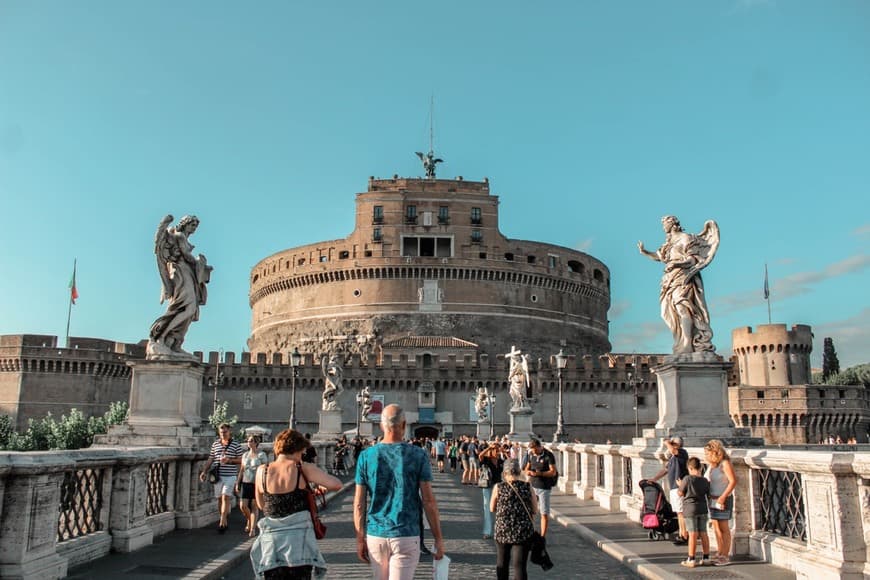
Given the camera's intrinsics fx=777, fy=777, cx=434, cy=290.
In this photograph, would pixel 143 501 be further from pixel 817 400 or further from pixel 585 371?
pixel 817 400

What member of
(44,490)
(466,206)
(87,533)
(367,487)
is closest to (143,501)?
(87,533)

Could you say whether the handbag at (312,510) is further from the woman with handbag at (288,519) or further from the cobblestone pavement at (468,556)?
the cobblestone pavement at (468,556)

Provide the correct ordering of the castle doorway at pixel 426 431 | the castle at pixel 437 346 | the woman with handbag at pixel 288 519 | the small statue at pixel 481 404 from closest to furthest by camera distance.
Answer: the woman with handbag at pixel 288 519, the small statue at pixel 481 404, the castle at pixel 437 346, the castle doorway at pixel 426 431

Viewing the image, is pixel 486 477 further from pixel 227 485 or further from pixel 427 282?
pixel 427 282

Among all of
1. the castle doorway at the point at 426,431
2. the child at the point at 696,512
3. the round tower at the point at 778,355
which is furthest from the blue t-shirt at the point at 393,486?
the round tower at the point at 778,355

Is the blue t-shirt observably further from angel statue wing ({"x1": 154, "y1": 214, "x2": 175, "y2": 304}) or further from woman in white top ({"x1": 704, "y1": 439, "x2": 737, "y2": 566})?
angel statue wing ({"x1": 154, "y1": 214, "x2": 175, "y2": 304})

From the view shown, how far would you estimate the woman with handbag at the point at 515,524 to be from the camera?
19.4ft

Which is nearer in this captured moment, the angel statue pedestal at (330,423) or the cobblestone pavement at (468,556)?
the cobblestone pavement at (468,556)

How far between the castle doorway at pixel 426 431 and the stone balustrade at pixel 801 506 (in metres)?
47.9

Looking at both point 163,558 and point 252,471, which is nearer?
point 163,558

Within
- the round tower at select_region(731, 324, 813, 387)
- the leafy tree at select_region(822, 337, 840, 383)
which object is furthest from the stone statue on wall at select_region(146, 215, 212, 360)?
the leafy tree at select_region(822, 337, 840, 383)

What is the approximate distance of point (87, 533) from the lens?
733cm

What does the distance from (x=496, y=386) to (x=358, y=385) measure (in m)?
10.5

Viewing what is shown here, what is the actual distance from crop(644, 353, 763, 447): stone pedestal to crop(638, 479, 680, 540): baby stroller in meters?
1.41
